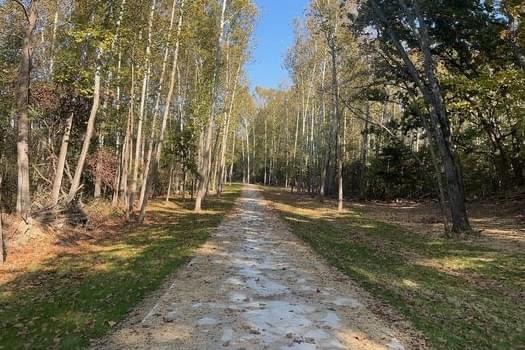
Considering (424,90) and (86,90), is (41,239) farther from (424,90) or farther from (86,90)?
(424,90)

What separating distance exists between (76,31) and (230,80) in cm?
2594

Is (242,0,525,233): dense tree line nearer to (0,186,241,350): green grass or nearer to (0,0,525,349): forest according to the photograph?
(0,0,525,349): forest

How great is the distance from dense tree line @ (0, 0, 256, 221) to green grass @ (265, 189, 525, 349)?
27.9 ft

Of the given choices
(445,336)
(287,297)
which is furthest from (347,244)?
(445,336)

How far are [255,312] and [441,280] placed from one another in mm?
4986

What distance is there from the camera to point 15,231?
44.3ft


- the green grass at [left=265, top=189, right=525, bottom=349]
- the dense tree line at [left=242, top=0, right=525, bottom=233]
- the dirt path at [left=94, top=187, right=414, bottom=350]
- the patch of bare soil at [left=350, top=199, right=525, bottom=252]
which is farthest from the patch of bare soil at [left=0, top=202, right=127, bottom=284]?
the patch of bare soil at [left=350, top=199, right=525, bottom=252]

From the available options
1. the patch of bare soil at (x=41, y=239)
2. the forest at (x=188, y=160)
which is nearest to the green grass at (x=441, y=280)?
the forest at (x=188, y=160)

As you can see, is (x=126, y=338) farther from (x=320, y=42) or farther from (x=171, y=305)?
(x=320, y=42)

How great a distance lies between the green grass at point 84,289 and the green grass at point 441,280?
13.3 feet

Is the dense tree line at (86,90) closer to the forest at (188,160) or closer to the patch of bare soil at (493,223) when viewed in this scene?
the forest at (188,160)

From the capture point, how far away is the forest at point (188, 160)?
355 inches

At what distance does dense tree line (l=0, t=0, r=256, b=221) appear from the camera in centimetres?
1541

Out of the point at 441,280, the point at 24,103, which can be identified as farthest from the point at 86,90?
the point at 441,280
